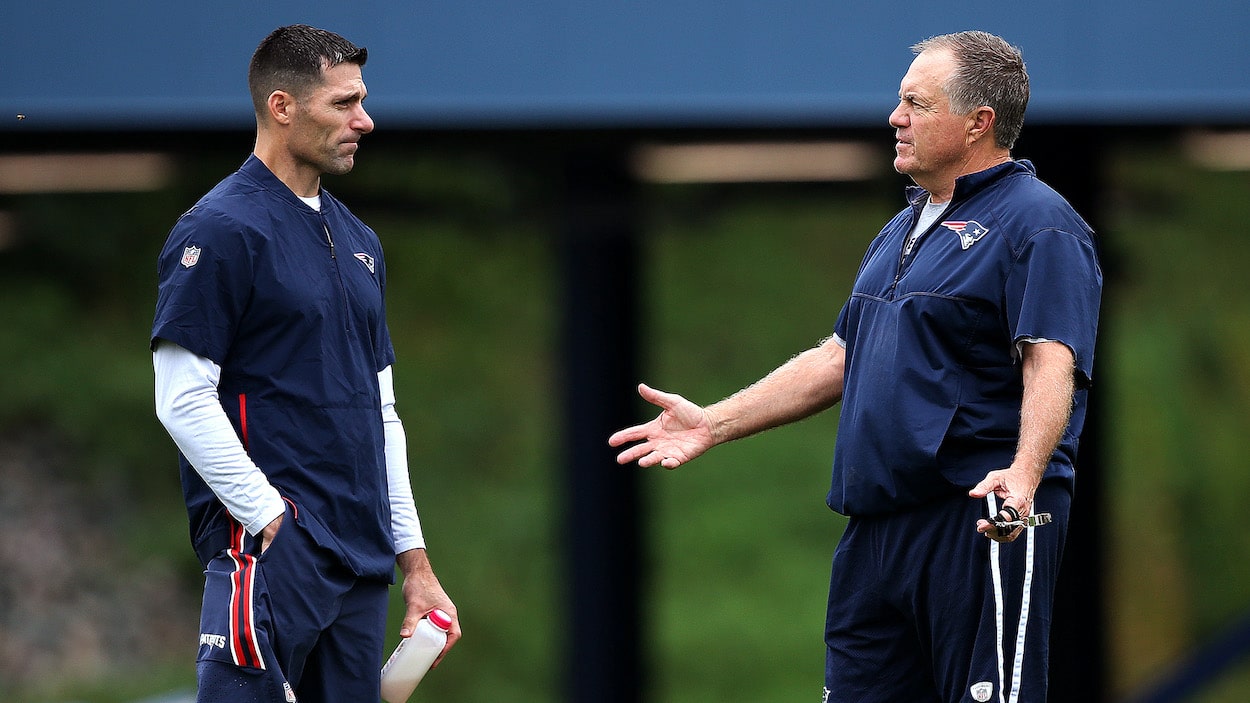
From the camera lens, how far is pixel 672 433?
353 centimetres

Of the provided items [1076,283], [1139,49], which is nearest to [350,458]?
[1076,283]

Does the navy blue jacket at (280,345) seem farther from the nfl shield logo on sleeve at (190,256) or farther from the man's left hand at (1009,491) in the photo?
the man's left hand at (1009,491)

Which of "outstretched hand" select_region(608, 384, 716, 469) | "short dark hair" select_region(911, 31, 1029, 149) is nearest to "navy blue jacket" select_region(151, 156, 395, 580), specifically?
"outstretched hand" select_region(608, 384, 716, 469)

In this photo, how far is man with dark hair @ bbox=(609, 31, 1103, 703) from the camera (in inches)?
118

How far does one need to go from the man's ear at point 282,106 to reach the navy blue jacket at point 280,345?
115 mm

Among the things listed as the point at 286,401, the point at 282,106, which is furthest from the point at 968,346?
the point at 282,106

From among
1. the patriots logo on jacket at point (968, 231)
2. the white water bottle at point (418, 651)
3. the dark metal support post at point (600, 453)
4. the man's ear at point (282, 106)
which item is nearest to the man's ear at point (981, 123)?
the patriots logo on jacket at point (968, 231)

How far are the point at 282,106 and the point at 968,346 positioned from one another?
4.91ft

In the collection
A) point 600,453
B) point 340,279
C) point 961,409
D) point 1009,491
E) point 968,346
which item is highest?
point 340,279

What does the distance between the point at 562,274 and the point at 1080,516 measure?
265 centimetres

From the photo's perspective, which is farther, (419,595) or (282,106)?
(419,595)

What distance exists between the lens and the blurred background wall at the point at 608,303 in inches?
219

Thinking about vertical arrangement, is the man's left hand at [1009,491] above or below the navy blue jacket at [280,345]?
below

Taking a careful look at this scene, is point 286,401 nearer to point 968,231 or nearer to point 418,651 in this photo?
point 418,651
